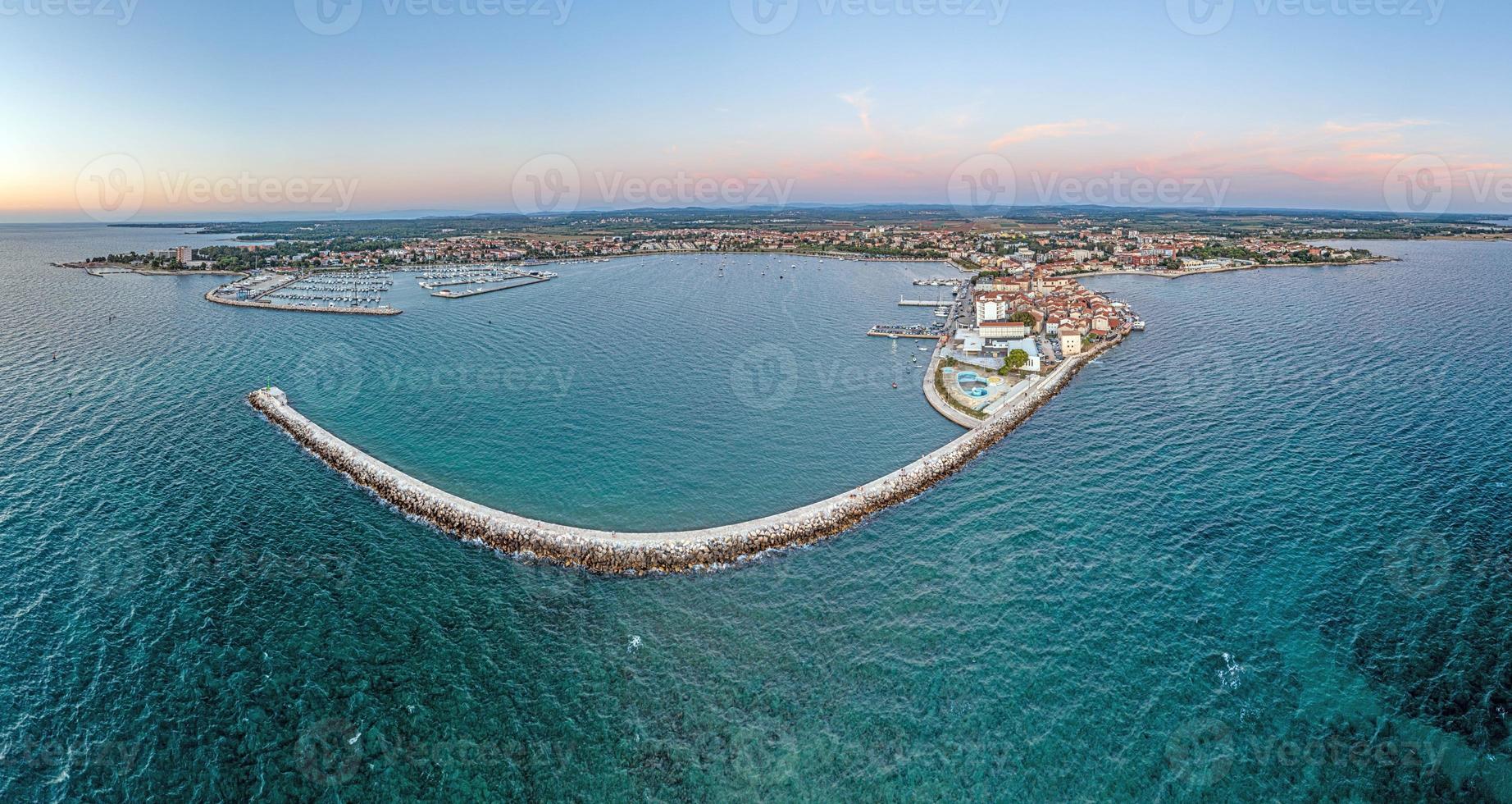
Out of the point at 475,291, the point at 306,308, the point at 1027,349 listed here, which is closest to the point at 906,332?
the point at 1027,349

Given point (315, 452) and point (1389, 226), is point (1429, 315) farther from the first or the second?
point (1389, 226)

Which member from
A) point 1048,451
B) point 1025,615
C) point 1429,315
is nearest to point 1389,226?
point 1429,315

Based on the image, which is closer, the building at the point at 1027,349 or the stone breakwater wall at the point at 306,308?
the building at the point at 1027,349

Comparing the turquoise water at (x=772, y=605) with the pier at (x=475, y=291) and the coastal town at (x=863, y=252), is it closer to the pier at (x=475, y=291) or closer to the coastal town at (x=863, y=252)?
the pier at (x=475, y=291)

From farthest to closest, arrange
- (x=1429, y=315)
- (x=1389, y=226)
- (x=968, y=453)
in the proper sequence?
(x=1389, y=226)
(x=1429, y=315)
(x=968, y=453)

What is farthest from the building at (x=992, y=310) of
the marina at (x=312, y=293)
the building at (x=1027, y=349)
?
the marina at (x=312, y=293)

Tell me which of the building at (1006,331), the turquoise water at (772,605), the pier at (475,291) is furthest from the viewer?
the pier at (475,291)
